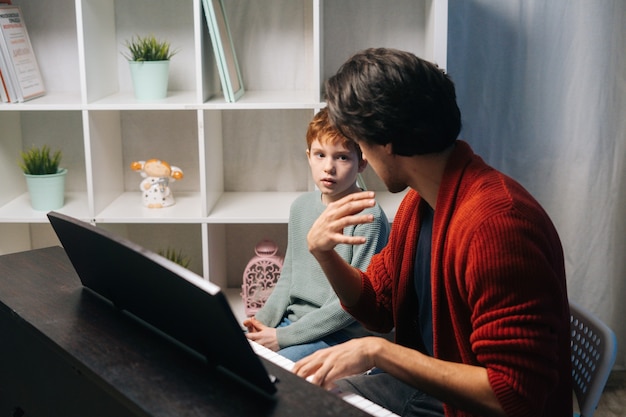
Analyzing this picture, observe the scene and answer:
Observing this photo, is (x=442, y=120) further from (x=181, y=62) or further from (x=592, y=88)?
(x=181, y=62)

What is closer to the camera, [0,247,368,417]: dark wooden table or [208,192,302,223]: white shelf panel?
[0,247,368,417]: dark wooden table

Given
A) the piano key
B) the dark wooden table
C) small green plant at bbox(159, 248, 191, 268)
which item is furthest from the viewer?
small green plant at bbox(159, 248, 191, 268)

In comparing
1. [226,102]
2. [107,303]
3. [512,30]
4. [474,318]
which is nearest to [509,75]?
[512,30]

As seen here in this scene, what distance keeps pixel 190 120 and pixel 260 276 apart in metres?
0.59

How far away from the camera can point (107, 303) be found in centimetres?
142

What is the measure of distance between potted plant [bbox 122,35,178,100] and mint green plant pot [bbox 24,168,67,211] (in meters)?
0.37

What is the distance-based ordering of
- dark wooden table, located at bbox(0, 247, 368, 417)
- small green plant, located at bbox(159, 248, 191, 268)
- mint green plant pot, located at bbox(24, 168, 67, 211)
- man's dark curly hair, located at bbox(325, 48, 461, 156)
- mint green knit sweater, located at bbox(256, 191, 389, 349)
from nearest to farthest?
dark wooden table, located at bbox(0, 247, 368, 417)
man's dark curly hair, located at bbox(325, 48, 461, 156)
mint green knit sweater, located at bbox(256, 191, 389, 349)
mint green plant pot, located at bbox(24, 168, 67, 211)
small green plant, located at bbox(159, 248, 191, 268)

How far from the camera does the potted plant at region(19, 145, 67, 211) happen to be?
2.49m

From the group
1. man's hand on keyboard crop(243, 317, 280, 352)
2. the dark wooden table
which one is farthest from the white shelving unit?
the dark wooden table

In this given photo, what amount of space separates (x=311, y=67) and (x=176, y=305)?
5.32ft

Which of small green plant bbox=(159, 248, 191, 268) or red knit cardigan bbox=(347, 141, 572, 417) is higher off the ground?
red knit cardigan bbox=(347, 141, 572, 417)

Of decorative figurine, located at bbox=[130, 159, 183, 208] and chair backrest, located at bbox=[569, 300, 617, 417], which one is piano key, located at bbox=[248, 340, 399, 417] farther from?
decorative figurine, located at bbox=[130, 159, 183, 208]

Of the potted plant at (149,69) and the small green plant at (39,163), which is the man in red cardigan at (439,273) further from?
the small green plant at (39,163)

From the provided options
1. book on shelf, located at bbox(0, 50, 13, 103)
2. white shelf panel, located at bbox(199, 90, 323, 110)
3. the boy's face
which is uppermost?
book on shelf, located at bbox(0, 50, 13, 103)
